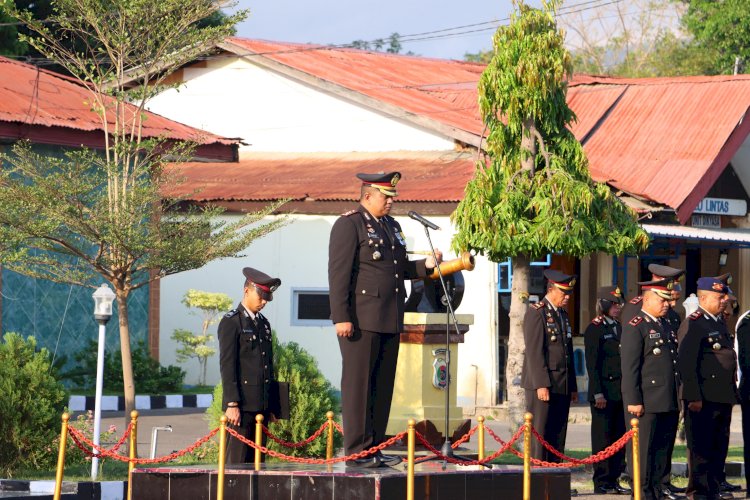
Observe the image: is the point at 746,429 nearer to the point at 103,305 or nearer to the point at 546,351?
the point at 546,351

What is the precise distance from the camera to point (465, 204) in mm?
14492

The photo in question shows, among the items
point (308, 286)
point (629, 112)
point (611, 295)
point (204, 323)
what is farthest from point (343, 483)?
point (629, 112)

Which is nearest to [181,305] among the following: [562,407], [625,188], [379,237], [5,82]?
[5,82]

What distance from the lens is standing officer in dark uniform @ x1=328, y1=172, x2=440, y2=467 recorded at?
9.66m

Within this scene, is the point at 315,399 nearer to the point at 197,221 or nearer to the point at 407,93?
the point at 197,221

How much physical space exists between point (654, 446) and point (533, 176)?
3681 millimetres

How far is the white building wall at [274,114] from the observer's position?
2394 cm

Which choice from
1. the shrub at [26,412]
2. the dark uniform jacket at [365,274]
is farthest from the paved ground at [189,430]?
the dark uniform jacket at [365,274]

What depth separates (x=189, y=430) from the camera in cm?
1720

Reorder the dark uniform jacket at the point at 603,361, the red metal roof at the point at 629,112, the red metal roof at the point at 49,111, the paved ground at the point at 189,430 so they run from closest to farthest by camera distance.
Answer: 1. the dark uniform jacket at the point at 603,361
2. the paved ground at the point at 189,430
3. the red metal roof at the point at 49,111
4. the red metal roof at the point at 629,112

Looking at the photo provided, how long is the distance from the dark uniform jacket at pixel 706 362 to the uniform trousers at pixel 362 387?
3287mm

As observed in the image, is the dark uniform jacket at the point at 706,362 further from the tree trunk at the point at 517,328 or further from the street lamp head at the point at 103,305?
the street lamp head at the point at 103,305

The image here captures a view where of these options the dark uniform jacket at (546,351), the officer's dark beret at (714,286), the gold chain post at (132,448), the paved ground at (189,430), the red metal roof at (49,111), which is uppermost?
the red metal roof at (49,111)

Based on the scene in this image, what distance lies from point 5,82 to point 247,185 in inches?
189
